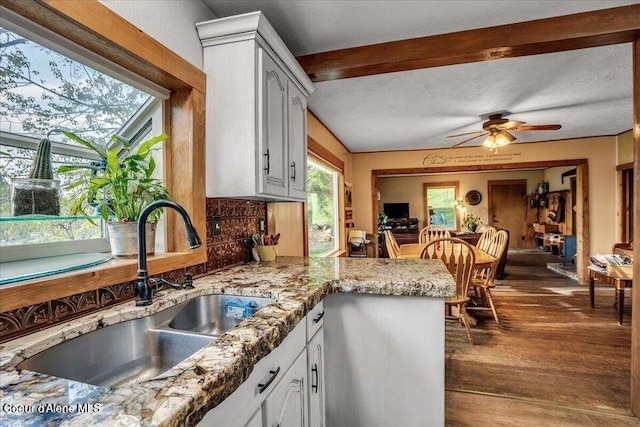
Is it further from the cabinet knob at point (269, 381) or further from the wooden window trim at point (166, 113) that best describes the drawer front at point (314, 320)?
the wooden window trim at point (166, 113)

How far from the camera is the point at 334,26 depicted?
1.88 meters

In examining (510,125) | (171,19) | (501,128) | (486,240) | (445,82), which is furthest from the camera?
(486,240)

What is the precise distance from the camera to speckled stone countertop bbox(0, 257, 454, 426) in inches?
20.8

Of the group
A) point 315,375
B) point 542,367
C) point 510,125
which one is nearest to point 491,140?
point 510,125

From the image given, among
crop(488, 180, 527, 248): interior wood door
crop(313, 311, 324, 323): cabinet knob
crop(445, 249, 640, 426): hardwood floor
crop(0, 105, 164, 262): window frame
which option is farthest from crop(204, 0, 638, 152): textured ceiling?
crop(488, 180, 527, 248): interior wood door

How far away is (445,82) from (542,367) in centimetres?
242

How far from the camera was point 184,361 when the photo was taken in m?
0.70

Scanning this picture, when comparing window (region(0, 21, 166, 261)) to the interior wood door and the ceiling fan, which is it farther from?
the interior wood door

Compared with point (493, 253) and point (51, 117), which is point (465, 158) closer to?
point (493, 253)

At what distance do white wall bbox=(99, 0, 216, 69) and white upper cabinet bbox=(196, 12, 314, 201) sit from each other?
0.06 m

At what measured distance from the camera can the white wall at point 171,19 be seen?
1251 millimetres

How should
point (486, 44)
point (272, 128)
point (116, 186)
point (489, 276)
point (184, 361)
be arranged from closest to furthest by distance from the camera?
point (184, 361) < point (116, 186) < point (272, 128) < point (486, 44) < point (489, 276)

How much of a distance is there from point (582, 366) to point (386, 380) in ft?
6.40

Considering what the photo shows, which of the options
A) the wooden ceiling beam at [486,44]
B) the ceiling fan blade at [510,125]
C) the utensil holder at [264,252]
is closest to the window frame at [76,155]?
the utensil holder at [264,252]
